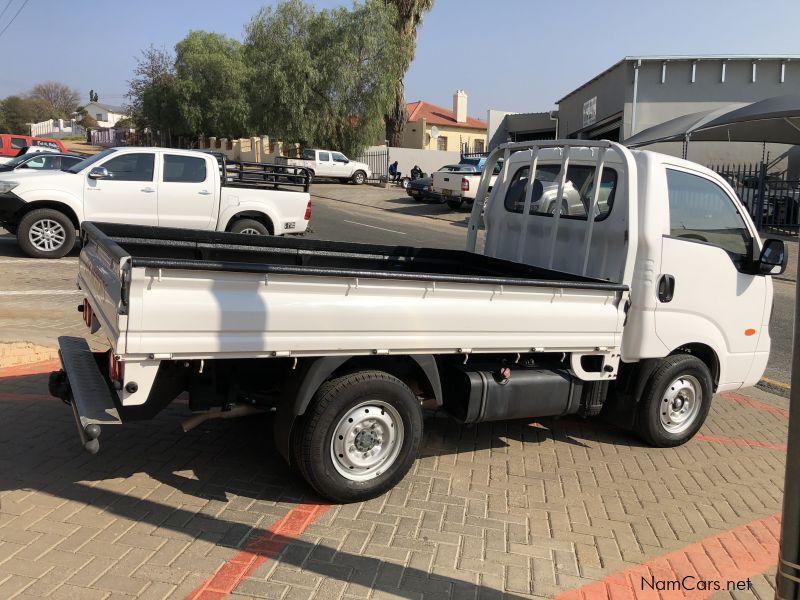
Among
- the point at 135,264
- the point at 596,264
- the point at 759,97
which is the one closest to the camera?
the point at 135,264

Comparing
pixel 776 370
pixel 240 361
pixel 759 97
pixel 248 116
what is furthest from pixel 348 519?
pixel 248 116

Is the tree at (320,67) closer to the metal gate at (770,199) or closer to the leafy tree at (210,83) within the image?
the leafy tree at (210,83)

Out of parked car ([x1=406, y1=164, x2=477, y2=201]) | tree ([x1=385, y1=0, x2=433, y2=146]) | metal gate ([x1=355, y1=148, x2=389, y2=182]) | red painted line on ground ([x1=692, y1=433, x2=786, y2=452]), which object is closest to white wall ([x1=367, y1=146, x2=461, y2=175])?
metal gate ([x1=355, y1=148, x2=389, y2=182])

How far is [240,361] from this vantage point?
13.4 ft

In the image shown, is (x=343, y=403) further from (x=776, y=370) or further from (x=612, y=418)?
(x=776, y=370)

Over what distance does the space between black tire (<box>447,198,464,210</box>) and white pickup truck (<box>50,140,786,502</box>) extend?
20212mm

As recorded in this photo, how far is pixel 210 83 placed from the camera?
48406 millimetres

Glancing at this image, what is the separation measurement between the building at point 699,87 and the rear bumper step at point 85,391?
26.3 meters

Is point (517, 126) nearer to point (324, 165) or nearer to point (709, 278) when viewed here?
point (324, 165)

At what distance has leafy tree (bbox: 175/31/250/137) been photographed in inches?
1864

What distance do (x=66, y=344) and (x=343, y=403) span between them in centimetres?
212

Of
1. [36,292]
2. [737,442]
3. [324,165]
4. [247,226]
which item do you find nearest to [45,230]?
[36,292]

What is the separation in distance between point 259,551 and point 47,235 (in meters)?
10.1

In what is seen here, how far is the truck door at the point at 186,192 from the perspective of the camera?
12.0m
